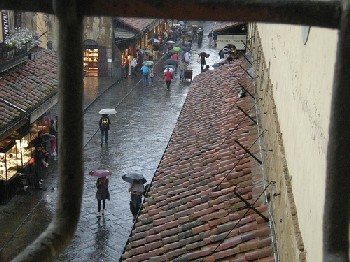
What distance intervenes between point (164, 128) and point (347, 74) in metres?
20.0

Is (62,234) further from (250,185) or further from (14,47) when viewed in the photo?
(14,47)

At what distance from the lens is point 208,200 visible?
278 inches

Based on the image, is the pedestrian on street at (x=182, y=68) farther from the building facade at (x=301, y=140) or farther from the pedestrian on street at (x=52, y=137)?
the building facade at (x=301, y=140)

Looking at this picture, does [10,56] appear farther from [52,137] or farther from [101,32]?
[101,32]

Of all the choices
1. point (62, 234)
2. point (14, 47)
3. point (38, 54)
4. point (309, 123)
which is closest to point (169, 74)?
point (38, 54)

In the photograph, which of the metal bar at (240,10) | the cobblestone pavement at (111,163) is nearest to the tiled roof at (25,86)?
the cobblestone pavement at (111,163)

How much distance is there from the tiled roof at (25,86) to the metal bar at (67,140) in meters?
11.7

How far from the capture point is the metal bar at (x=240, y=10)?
46.5 inches

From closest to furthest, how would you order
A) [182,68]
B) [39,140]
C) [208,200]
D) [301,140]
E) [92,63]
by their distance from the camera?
[301,140]
[208,200]
[39,140]
[92,63]
[182,68]

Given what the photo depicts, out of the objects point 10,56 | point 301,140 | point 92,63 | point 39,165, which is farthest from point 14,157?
point 92,63

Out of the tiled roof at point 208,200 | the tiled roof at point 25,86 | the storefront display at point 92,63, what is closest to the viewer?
the tiled roof at point 208,200

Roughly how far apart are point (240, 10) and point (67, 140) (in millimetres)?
434

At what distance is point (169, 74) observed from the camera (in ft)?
87.0

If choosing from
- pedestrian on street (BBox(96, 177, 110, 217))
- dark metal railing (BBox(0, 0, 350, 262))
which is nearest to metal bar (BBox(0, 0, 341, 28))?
dark metal railing (BBox(0, 0, 350, 262))
